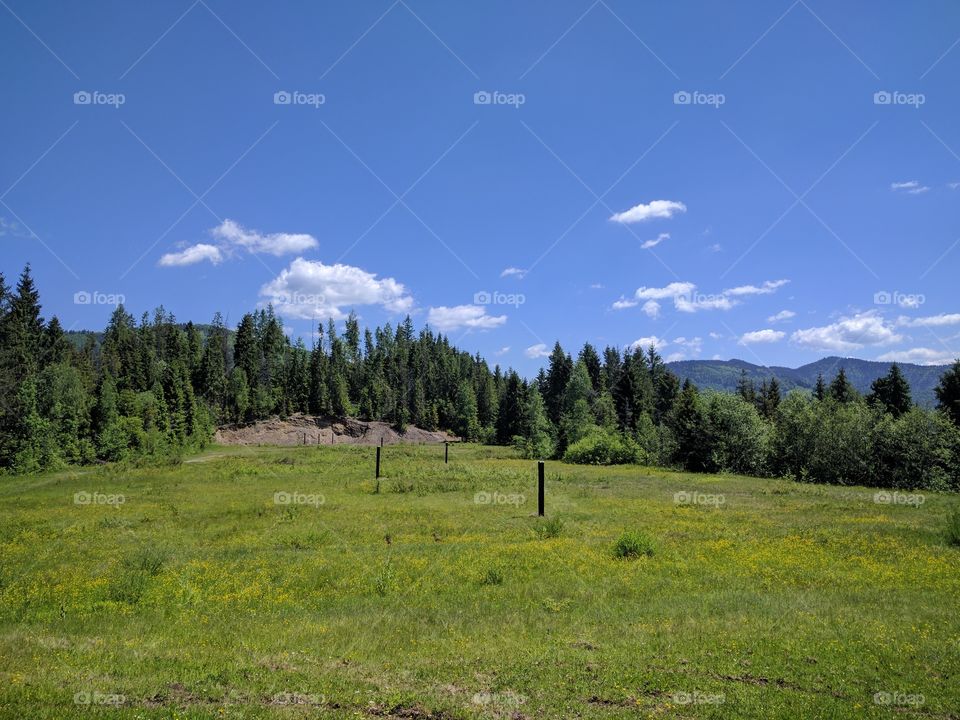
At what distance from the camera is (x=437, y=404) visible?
472ft

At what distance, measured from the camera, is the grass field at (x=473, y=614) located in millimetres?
8172

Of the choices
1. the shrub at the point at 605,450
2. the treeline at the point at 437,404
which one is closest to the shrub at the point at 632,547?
the treeline at the point at 437,404

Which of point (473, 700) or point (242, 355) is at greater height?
point (242, 355)

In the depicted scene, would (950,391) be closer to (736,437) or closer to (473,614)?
(736,437)

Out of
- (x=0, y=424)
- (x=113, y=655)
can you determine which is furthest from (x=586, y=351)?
(x=113, y=655)

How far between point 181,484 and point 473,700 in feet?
133

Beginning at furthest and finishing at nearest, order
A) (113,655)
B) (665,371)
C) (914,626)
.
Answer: (665,371), (914,626), (113,655)

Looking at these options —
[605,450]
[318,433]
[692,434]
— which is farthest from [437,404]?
[692,434]

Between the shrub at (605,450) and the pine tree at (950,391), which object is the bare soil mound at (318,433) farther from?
the pine tree at (950,391)

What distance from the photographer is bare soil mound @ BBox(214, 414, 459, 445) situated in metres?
→ 117

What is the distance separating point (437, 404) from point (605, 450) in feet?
249

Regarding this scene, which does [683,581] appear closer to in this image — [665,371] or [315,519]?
[315,519]

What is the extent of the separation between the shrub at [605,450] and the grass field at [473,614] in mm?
43504

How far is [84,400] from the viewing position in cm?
6950
